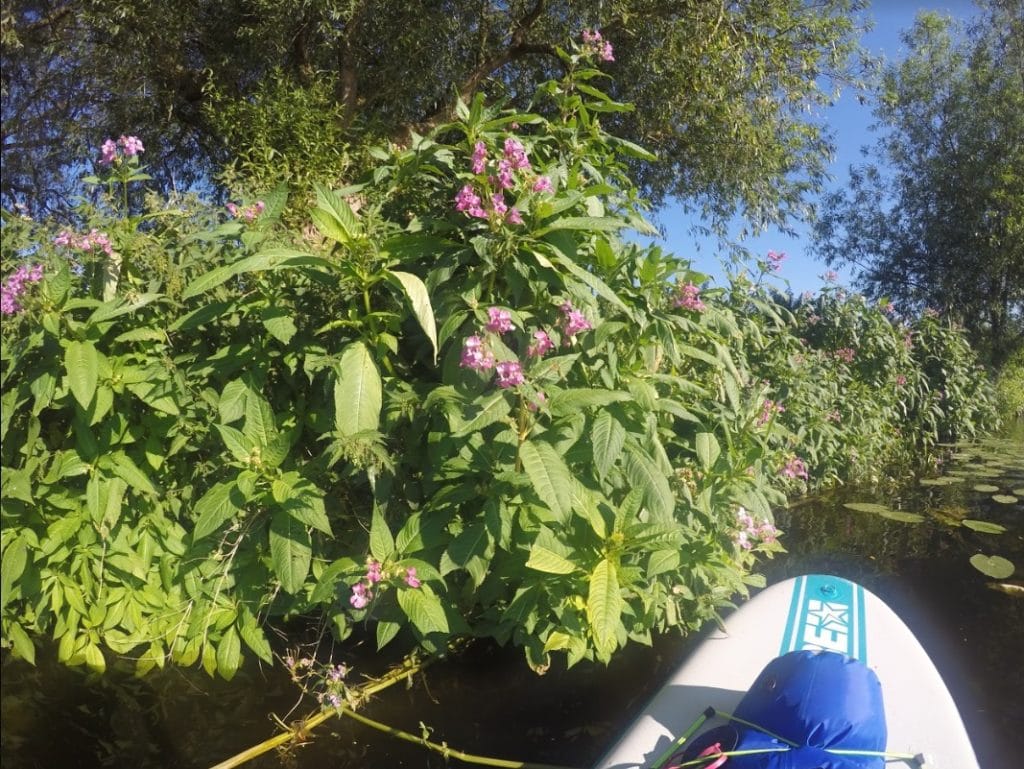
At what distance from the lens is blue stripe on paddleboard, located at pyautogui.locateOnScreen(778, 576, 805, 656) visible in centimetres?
264

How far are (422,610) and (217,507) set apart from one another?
26.9 inches

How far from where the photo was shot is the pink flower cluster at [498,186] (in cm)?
203

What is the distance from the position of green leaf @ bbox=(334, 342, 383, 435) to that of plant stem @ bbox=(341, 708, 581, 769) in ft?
3.84

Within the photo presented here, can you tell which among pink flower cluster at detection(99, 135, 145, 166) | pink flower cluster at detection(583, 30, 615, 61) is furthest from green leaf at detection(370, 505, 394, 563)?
pink flower cluster at detection(583, 30, 615, 61)

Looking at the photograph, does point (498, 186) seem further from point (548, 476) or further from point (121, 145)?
point (121, 145)

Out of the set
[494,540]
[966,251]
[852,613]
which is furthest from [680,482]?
[966,251]

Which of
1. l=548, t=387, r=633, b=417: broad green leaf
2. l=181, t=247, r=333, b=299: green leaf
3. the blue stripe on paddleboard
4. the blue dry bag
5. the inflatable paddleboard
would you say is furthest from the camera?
the blue stripe on paddleboard

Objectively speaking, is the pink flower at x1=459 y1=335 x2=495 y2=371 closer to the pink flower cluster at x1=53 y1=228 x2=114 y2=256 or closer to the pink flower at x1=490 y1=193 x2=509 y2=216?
the pink flower at x1=490 y1=193 x2=509 y2=216

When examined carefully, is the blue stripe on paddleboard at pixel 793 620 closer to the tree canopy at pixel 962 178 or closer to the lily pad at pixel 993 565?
the lily pad at pixel 993 565

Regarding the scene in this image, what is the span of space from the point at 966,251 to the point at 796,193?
8520 mm

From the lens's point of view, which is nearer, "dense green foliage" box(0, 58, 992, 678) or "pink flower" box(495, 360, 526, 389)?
"pink flower" box(495, 360, 526, 389)

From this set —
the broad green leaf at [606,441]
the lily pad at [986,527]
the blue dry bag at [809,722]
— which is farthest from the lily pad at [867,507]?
the broad green leaf at [606,441]

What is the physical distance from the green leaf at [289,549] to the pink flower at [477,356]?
2.50 ft

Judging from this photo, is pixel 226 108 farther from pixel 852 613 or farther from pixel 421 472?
pixel 852 613
